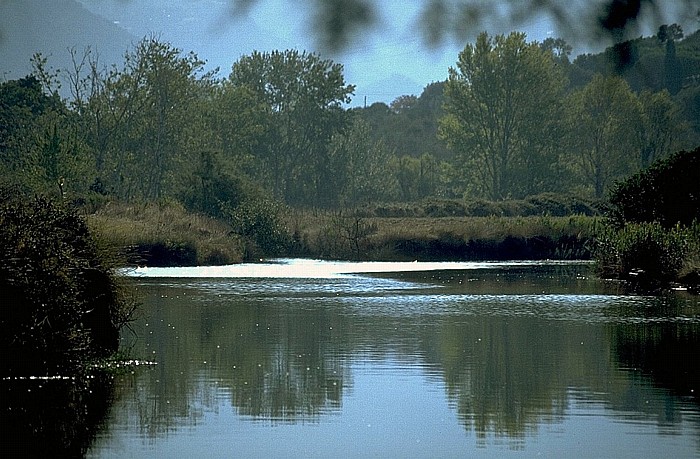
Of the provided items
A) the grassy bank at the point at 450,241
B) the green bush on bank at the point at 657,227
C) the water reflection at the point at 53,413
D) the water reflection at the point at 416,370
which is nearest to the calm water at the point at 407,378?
the water reflection at the point at 416,370

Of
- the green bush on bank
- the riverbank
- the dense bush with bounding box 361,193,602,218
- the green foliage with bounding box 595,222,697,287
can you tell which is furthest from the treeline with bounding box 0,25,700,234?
the dense bush with bounding box 361,193,602,218

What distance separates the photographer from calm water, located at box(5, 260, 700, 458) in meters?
8.77

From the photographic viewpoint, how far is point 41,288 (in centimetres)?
1106

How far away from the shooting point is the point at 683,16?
7.98ft

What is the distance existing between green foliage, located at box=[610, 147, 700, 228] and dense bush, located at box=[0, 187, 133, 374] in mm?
18117

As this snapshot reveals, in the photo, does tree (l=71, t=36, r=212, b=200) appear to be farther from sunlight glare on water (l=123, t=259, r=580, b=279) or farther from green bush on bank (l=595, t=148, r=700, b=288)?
green bush on bank (l=595, t=148, r=700, b=288)

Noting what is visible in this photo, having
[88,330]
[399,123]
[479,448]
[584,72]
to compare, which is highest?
[399,123]

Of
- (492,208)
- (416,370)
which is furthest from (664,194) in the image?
(492,208)

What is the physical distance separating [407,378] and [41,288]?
3946 millimetres

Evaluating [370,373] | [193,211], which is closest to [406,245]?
[193,211]

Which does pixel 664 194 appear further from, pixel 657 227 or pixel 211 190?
pixel 211 190

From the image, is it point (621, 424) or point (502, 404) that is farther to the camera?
point (502, 404)

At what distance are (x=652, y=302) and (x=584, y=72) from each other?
19003mm

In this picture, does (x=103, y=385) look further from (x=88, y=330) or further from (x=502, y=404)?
(x=502, y=404)
